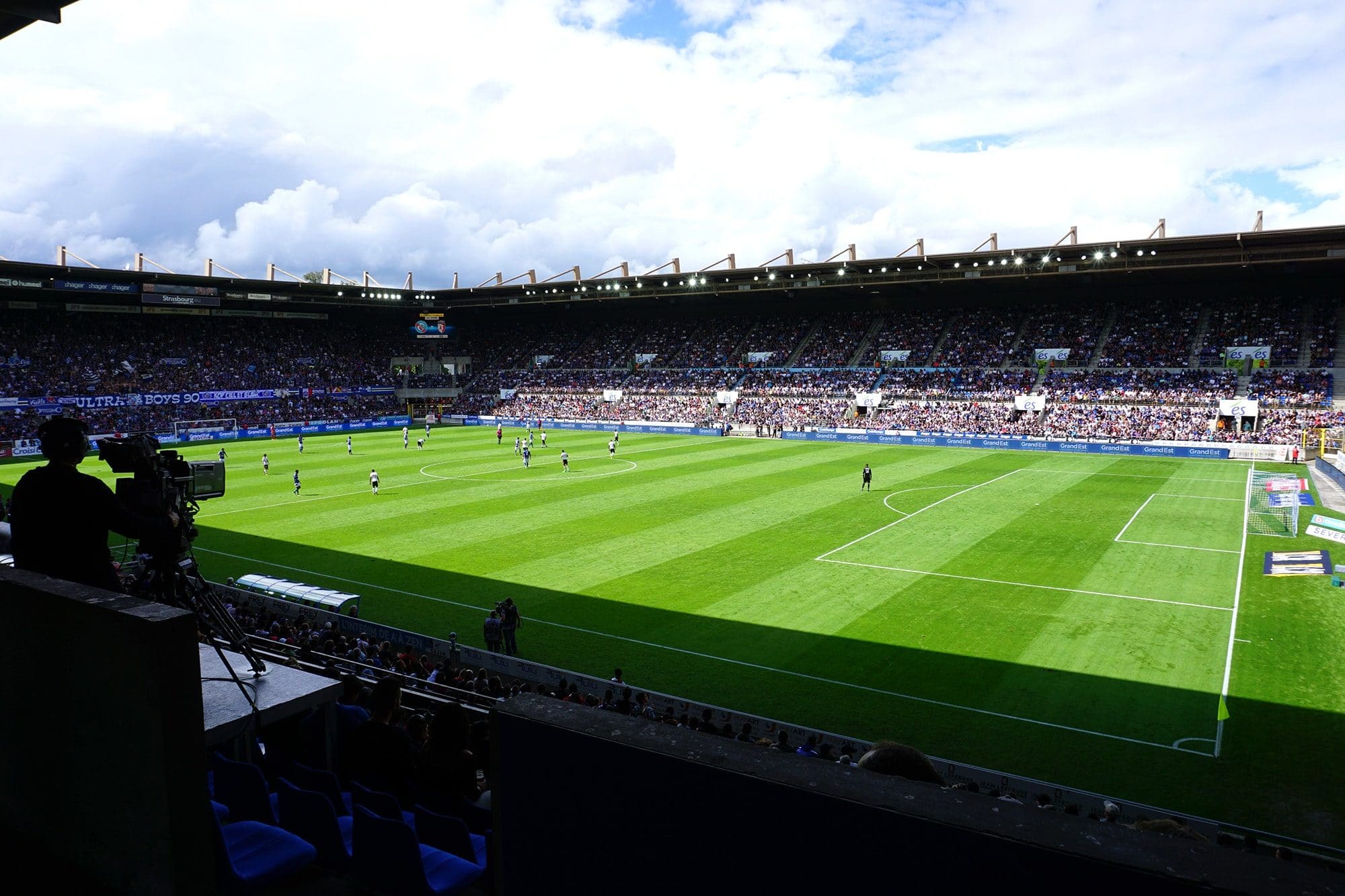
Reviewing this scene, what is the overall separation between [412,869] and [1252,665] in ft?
55.4

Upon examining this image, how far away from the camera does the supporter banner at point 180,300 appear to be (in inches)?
2506

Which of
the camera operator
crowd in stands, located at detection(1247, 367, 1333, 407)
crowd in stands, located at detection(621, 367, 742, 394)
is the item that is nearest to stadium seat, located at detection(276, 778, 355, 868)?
the camera operator

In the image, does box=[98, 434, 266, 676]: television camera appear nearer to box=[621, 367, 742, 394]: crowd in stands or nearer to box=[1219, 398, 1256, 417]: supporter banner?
box=[1219, 398, 1256, 417]: supporter banner

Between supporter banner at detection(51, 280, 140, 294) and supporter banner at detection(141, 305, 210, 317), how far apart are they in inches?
144

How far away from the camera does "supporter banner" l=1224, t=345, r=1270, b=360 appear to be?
51844 mm

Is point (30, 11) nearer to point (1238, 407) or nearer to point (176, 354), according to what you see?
point (1238, 407)

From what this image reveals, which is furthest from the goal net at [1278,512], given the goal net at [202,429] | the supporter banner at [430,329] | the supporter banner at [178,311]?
the supporter banner at [178,311]

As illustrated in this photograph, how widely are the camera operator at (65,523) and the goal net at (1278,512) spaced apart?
30.6 m

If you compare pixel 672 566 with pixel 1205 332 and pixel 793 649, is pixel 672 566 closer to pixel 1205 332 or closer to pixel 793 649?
pixel 793 649

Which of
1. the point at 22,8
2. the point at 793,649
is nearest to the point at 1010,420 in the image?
the point at 793,649

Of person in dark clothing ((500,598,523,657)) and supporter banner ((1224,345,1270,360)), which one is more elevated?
supporter banner ((1224,345,1270,360))

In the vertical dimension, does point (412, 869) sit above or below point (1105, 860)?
below

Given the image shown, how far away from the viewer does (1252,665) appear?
15.5m

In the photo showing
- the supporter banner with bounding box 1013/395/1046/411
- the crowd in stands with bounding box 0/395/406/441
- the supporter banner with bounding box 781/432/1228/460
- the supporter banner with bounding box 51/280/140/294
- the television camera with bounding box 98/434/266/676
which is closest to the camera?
the television camera with bounding box 98/434/266/676
